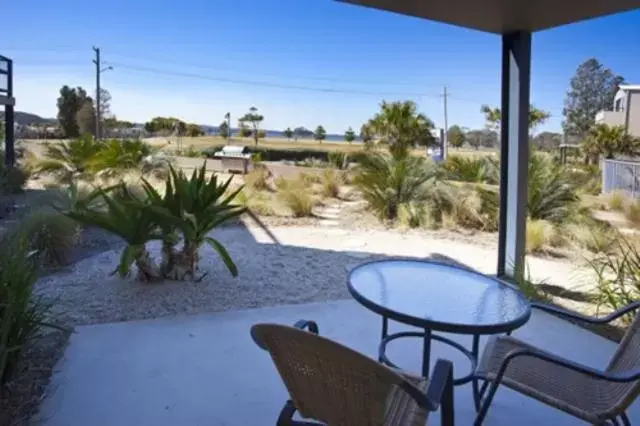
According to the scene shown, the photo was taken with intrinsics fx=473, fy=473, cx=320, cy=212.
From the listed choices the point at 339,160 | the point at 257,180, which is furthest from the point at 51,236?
the point at 339,160

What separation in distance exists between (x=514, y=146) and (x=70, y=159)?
9882 millimetres

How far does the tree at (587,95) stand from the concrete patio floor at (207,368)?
24.6m

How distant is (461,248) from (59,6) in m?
13.8

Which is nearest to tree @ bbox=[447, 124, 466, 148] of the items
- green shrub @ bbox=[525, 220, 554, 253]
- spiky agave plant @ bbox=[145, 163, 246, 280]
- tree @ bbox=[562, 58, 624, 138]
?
tree @ bbox=[562, 58, 624, 138]

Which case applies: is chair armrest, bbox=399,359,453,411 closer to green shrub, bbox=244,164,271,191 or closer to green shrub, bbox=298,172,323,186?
green shrub, bbox=244,164,271,191

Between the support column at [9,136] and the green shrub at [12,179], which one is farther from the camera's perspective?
the support column at [9,136]

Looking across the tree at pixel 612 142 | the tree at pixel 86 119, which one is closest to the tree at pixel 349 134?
the tree at pixel 86 119

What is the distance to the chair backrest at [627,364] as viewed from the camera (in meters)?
1.62

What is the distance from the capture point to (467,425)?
2.09 meters

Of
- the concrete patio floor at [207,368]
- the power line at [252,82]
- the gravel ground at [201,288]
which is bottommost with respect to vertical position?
the concrete patio floor at [207,368]

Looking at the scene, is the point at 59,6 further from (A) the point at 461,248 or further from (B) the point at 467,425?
(B) the point at 467,425

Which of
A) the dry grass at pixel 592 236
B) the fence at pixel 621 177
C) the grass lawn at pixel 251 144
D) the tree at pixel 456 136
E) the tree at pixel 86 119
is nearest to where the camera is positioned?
the dry grass at pixel 592 236

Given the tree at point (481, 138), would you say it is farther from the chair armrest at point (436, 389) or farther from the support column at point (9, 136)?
the chair armrest at point (436, 389)

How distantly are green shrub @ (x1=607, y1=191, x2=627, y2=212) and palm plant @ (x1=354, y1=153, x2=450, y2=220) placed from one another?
12.6ft
